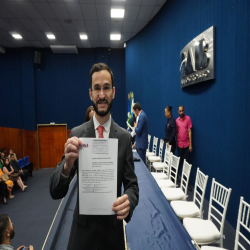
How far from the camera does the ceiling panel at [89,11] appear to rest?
537 centimetres

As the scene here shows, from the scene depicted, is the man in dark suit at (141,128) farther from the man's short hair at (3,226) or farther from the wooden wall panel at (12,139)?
the wooden wall panel at (12,139)

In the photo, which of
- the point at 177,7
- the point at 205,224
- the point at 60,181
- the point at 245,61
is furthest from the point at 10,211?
the point at 177,7

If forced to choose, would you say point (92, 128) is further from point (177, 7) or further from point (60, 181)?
point (177, 7)

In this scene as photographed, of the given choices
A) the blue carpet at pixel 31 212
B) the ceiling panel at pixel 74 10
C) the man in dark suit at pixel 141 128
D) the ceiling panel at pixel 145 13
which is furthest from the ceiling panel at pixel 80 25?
the blue carpet at pixel 31 212

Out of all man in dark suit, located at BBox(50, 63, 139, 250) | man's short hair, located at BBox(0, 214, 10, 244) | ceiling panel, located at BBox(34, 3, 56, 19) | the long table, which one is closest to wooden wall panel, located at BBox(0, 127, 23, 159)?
ceiling panel, located at BBox(34, 3, 56, 19)

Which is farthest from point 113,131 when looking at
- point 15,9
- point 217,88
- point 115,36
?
point 115,36

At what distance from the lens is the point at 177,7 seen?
4.64 metres

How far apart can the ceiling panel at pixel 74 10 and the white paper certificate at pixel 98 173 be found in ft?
18.2

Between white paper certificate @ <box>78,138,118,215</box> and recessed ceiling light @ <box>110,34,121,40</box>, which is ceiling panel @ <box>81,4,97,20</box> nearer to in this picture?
recessed ceiling light @ <box>110,34,121,40</box>

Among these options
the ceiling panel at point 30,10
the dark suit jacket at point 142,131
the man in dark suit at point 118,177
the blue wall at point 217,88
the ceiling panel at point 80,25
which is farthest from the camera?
the ceiling panel at point 80,25

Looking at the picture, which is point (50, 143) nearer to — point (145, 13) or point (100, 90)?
point (145, 13)

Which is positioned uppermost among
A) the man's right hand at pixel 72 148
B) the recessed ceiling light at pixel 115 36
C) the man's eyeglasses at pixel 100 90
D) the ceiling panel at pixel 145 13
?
the recessed ceiling light at pixel 115 36

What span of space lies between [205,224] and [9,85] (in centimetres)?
936

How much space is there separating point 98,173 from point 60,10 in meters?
6.01
